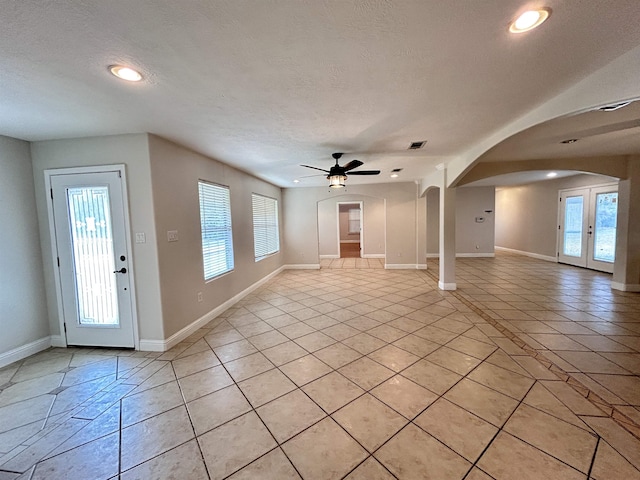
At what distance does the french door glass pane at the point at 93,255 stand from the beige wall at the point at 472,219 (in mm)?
8698

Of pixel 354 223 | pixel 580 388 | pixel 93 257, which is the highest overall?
pixel 354 223

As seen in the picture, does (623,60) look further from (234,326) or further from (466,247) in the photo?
(466,247)

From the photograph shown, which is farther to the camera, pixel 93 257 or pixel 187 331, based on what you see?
pixel 187 331

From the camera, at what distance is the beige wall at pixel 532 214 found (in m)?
7.61

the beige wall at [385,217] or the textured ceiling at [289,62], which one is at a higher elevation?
the textured ceiling at [289,62]

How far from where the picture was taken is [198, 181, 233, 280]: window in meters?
3.92

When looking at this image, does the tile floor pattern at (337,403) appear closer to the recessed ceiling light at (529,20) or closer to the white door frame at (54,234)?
the white door frame at (54,234)

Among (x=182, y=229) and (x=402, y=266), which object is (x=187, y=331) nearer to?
(x=182, y=229)

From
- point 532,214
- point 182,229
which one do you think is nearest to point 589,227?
point 532,214

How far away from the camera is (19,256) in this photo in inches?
116

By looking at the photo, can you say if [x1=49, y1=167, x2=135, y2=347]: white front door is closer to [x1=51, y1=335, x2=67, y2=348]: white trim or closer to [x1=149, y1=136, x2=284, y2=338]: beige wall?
[x1=51, y1=335, x2=67, y2=348]: white trim

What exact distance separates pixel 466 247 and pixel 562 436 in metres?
8.29

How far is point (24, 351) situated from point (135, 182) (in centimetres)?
238

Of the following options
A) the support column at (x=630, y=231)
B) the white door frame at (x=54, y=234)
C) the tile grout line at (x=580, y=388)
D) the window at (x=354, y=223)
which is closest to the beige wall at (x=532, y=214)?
the support column at (x=630, y=231)
